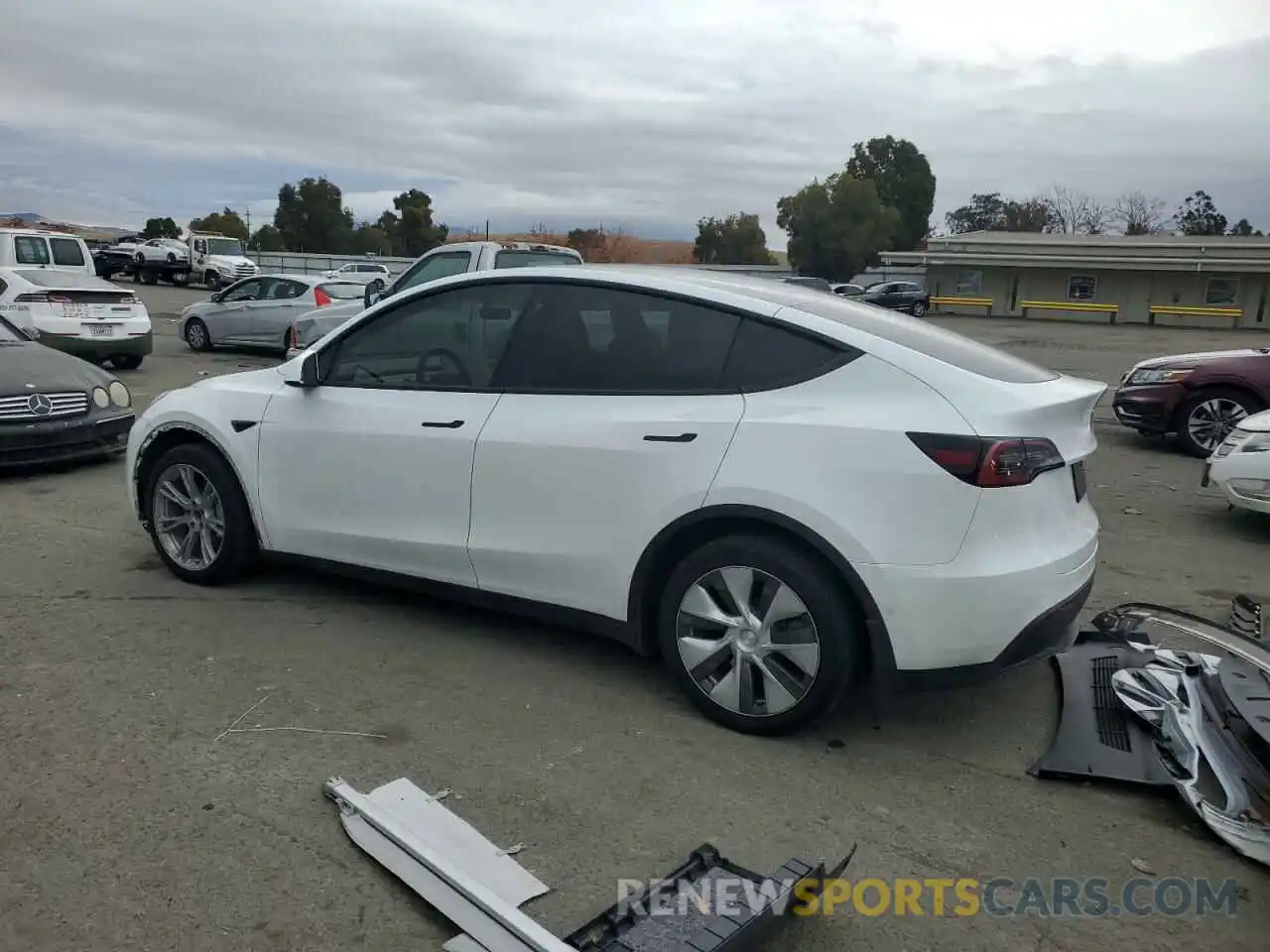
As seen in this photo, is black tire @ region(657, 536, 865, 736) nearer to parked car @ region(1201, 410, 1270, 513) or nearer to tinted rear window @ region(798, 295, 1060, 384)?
tinted rear window @ region(798, 295, 1060, 384)

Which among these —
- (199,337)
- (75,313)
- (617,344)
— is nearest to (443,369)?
(617,344)

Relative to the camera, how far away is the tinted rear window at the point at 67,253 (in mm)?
19416

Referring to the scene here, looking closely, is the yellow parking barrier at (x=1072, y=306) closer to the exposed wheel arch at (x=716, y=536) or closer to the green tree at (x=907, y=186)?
the green tree at (x=907, y=186)

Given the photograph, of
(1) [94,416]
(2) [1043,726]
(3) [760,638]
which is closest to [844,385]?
(3) [760,638]

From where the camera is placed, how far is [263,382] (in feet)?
16.8

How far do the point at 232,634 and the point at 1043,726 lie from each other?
11.6ft

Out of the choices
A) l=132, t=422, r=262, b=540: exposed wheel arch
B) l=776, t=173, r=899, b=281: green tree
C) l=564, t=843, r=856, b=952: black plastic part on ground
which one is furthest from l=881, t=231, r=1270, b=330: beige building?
l=564, t=843, r=856, b=952: black plastic part on ground

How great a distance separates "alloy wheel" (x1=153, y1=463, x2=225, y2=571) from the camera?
520cm

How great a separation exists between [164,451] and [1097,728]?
4631 mm

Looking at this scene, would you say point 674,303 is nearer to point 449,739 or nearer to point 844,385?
point 844,385

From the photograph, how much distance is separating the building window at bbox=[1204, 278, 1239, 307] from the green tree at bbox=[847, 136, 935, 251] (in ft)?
92.6

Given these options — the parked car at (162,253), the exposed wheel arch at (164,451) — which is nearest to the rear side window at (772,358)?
the exposed wheel arch at (164,451)

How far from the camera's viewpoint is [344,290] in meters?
17.4

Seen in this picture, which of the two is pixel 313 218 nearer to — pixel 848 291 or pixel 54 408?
pixel 848 291
